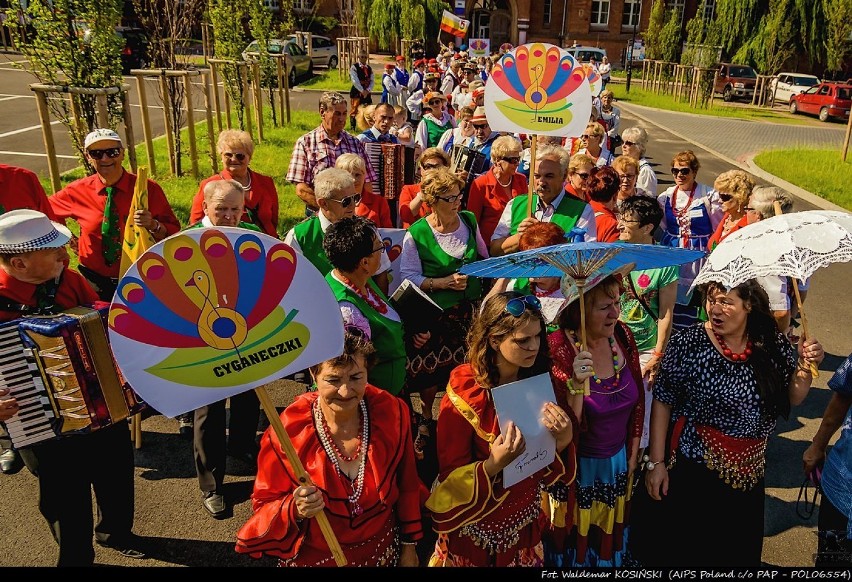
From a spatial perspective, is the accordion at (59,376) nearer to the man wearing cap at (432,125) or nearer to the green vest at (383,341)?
the green vest at (383,341)

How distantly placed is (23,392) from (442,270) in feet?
7.96

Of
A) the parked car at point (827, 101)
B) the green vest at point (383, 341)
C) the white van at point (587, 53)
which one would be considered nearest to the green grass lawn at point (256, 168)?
the green vest at point (383, 341)

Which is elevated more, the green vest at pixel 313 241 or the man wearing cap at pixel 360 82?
the man wearing cap at pixel 360 82

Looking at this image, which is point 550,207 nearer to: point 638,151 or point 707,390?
point 707,390

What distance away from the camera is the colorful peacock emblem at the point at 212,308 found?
76.3 inches

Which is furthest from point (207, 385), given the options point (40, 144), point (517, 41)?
point (517, 41)

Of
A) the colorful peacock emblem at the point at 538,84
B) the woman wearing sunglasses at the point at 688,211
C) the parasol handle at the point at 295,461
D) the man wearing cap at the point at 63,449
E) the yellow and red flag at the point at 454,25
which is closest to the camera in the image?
the parasol handle at the point at 295,461

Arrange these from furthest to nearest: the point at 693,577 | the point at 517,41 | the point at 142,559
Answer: the point at 517,41, the point at 142,559, the point at 693,577

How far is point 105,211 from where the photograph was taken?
4.42 metres

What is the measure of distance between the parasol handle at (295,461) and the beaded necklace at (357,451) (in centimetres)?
12

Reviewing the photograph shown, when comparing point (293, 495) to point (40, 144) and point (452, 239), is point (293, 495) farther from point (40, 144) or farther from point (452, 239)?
point (40, 144)

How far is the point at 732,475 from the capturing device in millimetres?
2924

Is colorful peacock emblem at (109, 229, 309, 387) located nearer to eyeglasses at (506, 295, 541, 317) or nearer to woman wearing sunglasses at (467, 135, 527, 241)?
eyeglasses at (506, 295, 541, 317)

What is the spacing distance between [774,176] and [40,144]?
15887 millimetres
